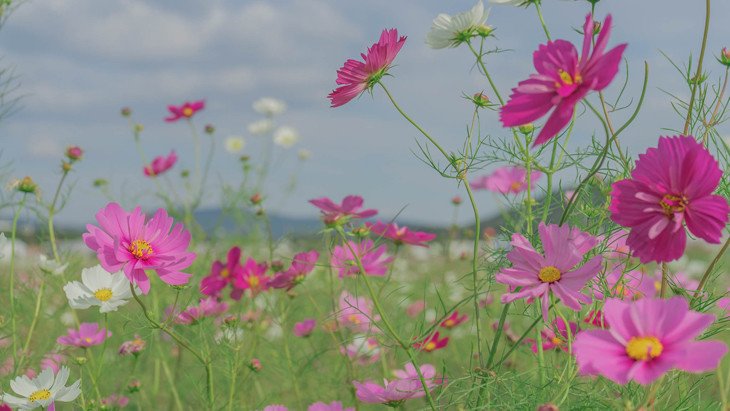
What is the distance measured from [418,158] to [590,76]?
33 cm

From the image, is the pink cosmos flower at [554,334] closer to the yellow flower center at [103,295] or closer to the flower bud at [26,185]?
the yellow flower center at [103,295]

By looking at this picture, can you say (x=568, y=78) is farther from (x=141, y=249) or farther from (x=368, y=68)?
(x=141, y=249)

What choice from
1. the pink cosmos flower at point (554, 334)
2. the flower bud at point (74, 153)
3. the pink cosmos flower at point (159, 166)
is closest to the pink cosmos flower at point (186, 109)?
the pink cosmos flower at point (159, 166)

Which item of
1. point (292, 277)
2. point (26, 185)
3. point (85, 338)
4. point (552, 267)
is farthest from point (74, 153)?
point (552, 267)

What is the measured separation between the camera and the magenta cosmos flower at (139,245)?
0.89 m

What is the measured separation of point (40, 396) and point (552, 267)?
2.38 ft

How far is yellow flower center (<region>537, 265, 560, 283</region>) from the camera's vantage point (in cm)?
77

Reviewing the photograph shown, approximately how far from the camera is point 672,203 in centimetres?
70

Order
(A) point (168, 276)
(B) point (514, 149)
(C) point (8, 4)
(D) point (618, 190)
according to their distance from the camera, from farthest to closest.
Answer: (C) point (8, 4) < (B) point (514, 149) < (A) point (168, 276) < (D) point (618, 190)

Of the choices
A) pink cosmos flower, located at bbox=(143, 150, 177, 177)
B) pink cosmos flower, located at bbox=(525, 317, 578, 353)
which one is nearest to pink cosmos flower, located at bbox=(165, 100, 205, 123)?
pink cosmos flower, located at bbox=(143, 150, 177, 177)

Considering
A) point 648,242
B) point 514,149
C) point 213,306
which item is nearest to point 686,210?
point 648,242

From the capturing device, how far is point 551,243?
772mm

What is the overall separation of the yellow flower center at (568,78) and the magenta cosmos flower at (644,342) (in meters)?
0.20

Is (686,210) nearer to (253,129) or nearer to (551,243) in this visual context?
(551,243)
